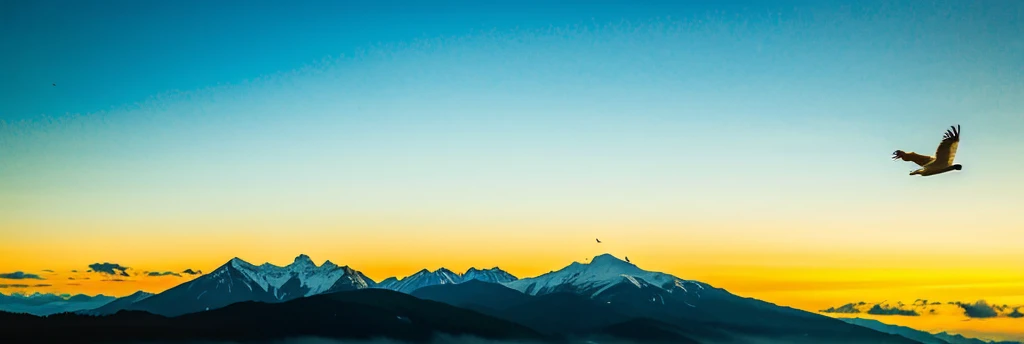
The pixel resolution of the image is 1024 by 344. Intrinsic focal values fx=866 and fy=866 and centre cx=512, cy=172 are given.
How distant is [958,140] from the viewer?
50.7 meters

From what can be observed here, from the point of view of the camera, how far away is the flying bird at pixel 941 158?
166ft

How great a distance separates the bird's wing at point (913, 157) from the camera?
175ft

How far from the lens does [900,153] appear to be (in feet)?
176

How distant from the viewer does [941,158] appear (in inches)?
2014

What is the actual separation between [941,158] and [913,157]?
9.11ft

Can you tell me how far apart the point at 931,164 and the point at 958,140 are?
211 cm

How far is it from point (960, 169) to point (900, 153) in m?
3.91

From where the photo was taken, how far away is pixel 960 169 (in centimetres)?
5044

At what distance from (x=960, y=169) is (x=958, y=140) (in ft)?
5.65

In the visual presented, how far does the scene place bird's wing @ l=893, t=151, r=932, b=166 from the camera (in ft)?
175

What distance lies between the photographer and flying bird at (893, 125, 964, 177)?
166 feet

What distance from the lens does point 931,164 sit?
171ft

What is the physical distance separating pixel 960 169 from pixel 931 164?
1826mm

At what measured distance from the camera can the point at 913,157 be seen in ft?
177
